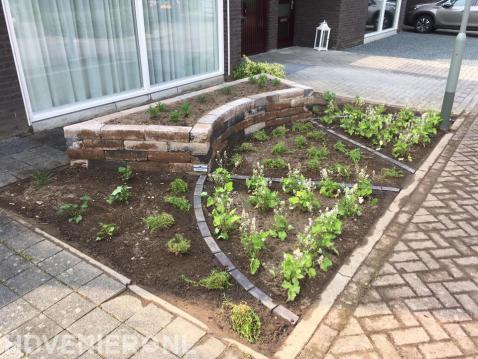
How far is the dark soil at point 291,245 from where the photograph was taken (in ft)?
11.0

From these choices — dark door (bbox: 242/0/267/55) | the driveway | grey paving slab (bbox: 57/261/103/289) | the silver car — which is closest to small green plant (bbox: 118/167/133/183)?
grey paving slab (bbox: 57/261/103/289)

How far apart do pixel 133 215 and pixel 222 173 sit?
3.74ft

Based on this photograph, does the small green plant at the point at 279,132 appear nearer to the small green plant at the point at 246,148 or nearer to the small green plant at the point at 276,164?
the small green plant at the point at 246,148

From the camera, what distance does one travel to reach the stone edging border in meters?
2.89

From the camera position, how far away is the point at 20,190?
4.61 meters

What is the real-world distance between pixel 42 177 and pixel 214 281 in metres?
2.66

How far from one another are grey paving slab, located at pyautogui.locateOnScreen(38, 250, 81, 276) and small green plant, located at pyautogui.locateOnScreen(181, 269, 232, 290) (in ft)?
3.07

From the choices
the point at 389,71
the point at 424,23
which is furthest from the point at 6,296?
the point at 424,23

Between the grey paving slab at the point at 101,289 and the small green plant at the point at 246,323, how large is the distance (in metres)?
0.91

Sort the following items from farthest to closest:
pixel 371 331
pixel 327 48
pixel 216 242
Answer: pixel 327 48, pixel 216 242, pixel 371 331

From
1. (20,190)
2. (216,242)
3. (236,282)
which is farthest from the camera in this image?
(20,190)

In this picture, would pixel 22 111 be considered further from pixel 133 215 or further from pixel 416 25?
pixel 416 25

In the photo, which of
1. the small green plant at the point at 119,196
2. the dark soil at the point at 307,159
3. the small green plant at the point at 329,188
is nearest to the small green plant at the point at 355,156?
→ the dark soil at the point at 307,159

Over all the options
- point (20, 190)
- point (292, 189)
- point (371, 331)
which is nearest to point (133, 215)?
point (20, 190)
